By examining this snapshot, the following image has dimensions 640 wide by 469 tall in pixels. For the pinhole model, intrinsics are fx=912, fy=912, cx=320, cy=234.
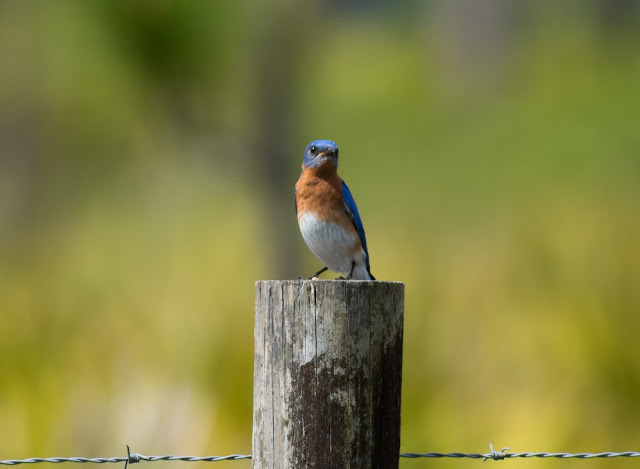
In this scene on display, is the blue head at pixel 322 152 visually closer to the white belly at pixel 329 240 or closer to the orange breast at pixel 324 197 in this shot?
the orange breast at pixel 324 197

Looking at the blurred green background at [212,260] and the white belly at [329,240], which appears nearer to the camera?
the white belly at [329,240]

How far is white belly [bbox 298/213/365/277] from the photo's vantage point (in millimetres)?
4570

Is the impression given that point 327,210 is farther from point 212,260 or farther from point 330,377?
point 212,260

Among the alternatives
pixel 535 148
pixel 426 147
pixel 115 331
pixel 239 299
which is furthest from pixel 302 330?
pixel 426 147

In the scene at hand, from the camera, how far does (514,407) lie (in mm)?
5172

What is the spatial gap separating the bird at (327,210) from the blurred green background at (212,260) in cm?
122

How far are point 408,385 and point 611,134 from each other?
665 inches

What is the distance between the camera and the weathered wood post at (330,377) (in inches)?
106

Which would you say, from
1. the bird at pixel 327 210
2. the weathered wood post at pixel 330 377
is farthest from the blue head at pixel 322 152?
the weathered wood post at pixel 330 377

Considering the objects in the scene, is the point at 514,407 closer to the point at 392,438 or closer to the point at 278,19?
the point at 392,438

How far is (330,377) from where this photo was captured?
269 centimetres

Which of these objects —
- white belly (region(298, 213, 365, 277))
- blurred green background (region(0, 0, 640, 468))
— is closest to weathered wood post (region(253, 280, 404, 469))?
white belly (region(298, 213, 365, 277))

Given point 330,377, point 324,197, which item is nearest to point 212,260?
point 324,197

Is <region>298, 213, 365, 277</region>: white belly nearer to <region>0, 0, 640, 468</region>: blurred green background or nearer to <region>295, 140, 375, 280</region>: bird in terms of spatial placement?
<region>295, 140, 375, 280</region>: bird
